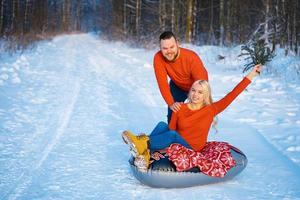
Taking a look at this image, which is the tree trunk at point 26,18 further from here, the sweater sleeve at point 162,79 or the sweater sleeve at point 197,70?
the sweater sleeve at point 197,70

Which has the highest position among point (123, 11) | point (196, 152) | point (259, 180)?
point (123, 11)

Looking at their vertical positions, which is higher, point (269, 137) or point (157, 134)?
point (157, 134)

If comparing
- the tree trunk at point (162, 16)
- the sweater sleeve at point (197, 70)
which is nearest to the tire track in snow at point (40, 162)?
the sweater sleeve at point (197, 70)

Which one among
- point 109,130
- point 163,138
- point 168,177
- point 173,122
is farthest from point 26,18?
point 168,177

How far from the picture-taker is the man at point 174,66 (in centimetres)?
491

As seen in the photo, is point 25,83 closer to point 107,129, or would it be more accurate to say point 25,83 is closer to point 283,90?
point 107,129

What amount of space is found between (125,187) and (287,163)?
1.98 metres

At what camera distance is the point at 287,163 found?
511 cm

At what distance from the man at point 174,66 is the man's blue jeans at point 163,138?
0.33 m

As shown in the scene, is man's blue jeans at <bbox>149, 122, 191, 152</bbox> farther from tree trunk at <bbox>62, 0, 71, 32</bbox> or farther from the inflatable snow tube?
tree trunk at <bbox>62, 0, 71, 32</bbox>

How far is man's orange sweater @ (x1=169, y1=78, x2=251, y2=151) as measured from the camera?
4609 millimetres

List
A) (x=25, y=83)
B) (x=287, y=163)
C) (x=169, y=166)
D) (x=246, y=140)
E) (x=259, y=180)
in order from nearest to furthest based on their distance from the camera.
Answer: (x=169, y=166), (x=259, y=180), (x=287, y=163), (x=246, y=140), (x=25, y=83)

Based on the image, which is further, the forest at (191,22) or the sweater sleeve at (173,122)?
the forest at (191,22)

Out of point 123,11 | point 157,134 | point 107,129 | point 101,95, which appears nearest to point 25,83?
point 101,95
